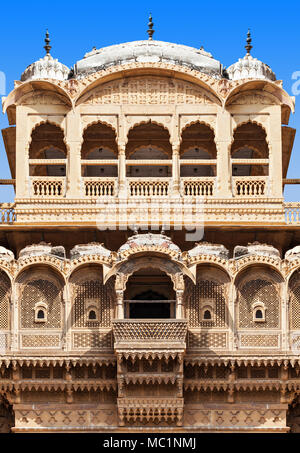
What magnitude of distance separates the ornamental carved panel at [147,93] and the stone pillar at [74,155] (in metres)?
0.49

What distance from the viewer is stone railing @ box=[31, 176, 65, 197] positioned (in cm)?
3228

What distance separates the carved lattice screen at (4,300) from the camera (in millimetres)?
30828

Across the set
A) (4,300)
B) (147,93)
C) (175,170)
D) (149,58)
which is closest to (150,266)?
(4,300)

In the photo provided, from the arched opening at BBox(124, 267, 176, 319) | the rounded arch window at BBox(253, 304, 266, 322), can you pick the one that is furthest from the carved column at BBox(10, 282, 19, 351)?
the rounded arch window at BBox(253, 304, 266, 322)

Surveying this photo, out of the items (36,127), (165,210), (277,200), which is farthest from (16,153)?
(277,200)

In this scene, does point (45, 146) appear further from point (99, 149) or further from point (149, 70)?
point (149, 70)

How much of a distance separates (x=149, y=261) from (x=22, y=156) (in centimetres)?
399

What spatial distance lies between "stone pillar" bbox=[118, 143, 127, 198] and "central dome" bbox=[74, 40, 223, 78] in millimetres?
1788

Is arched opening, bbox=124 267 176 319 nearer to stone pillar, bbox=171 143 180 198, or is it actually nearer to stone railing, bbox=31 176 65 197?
stone pillar, bbox=171 143 180 198

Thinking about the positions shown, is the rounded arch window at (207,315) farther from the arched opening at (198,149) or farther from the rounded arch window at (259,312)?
the arched opening at (198,149)

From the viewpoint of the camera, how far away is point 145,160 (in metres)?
32.7

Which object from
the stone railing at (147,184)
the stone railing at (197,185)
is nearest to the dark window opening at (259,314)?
the stone railing at (197,185)

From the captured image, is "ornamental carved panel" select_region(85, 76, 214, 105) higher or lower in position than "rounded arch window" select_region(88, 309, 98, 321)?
higher

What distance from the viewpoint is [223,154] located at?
3272cm
